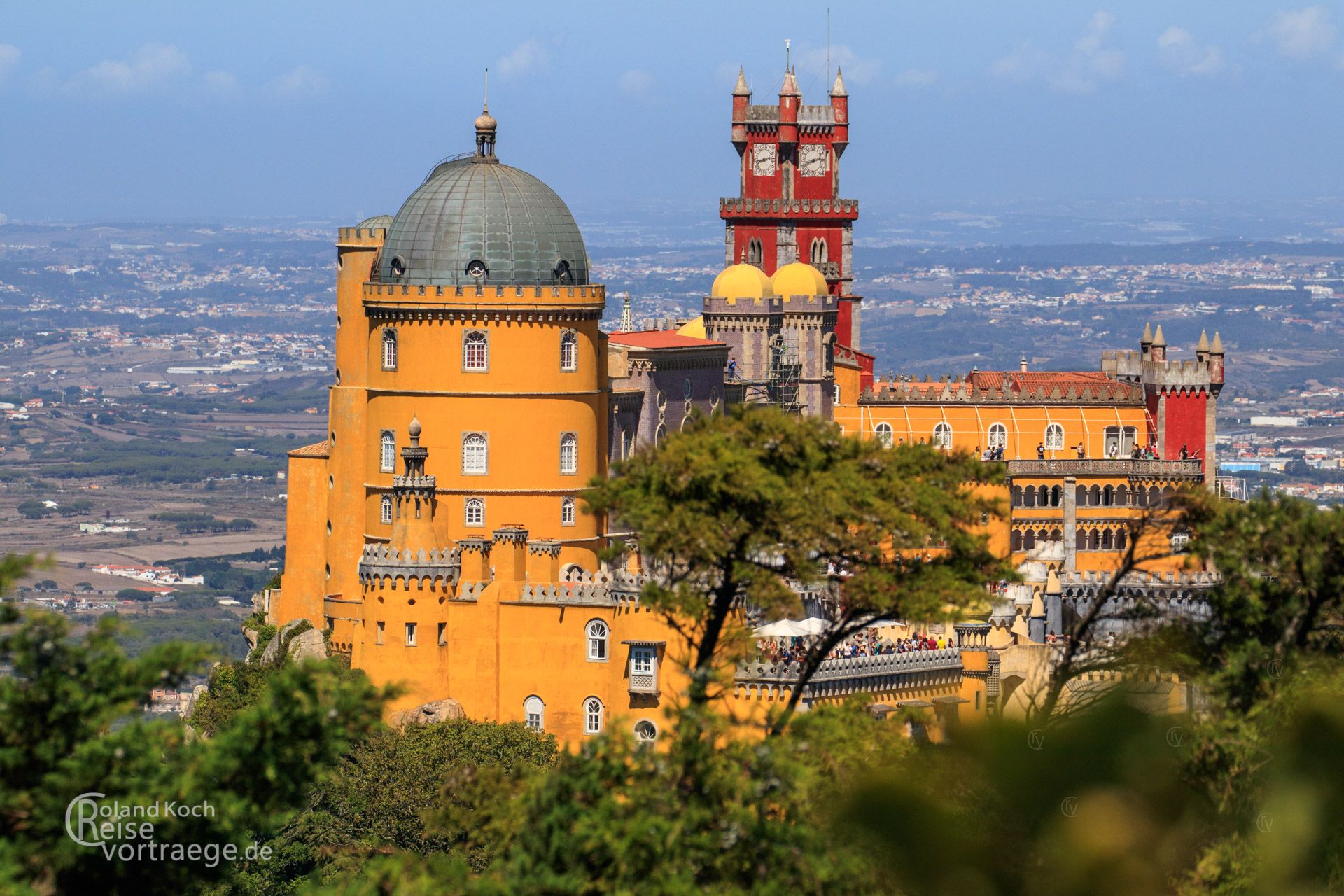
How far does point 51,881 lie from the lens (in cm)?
4178

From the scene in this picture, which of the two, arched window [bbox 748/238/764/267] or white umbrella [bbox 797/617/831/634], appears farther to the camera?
arched window [bbox 748/238/764/267]

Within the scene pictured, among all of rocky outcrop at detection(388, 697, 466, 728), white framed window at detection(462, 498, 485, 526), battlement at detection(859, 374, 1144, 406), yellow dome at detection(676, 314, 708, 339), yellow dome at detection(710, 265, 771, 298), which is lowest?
rocky outcrop at detection(388, 697, 466, 728)

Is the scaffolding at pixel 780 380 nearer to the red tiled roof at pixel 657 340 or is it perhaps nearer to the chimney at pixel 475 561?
the red tiled roof at pixel 657 340

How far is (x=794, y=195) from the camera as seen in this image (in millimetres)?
128000

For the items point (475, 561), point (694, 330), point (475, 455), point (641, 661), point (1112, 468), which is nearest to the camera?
point (641, 661)

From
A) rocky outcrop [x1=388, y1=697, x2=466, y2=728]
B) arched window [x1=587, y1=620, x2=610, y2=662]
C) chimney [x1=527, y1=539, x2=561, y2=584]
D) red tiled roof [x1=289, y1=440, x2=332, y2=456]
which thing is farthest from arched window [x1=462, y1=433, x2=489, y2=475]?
arched window [x1=587, y1=620, x2=610, y2=662]

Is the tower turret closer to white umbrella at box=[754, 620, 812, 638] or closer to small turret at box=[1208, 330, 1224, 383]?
small turret at box=[1208, 330, 1224, 383]

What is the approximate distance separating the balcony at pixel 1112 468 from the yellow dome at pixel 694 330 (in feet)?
42.1

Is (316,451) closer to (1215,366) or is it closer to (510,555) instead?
(510,555)

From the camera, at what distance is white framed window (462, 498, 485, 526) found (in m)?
87.8

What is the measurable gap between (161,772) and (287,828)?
35.7 m

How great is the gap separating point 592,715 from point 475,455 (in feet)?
38.6

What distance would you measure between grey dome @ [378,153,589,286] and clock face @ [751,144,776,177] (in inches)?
1527

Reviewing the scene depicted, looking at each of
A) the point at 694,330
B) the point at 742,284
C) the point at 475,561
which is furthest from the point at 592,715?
the point at 742,284
